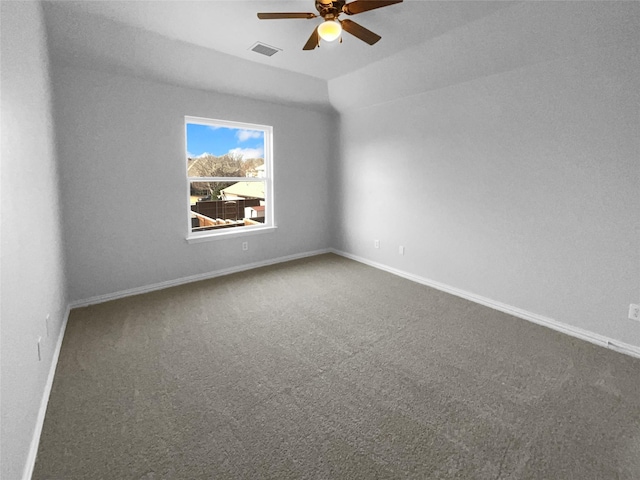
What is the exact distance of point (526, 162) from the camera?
304 cm

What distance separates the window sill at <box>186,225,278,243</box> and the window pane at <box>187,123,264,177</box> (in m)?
0.77

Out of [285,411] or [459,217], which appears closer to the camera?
[285,411]

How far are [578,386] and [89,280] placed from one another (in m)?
4.33

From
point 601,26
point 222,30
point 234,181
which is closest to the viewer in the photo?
point 601,26

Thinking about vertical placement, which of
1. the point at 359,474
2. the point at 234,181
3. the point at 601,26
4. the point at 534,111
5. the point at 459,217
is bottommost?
the point at 359,474

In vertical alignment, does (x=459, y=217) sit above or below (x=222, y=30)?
below

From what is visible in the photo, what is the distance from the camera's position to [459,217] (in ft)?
12.1

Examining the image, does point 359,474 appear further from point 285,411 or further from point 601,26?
point 601,26

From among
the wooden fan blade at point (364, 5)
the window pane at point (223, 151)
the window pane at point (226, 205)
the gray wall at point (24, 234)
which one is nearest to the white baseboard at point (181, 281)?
the window pane at point (226, 205)

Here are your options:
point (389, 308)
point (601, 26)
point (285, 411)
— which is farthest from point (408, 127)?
point (285, 411)

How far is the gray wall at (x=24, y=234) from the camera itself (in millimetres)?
1306

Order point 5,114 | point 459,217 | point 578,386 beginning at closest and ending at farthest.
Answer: point 5,114
point 578,386
point 459,217

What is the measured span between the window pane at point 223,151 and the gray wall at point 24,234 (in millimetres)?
1663

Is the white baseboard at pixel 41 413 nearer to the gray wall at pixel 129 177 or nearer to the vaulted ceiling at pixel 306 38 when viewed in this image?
the gray wall at pixel 129 177
